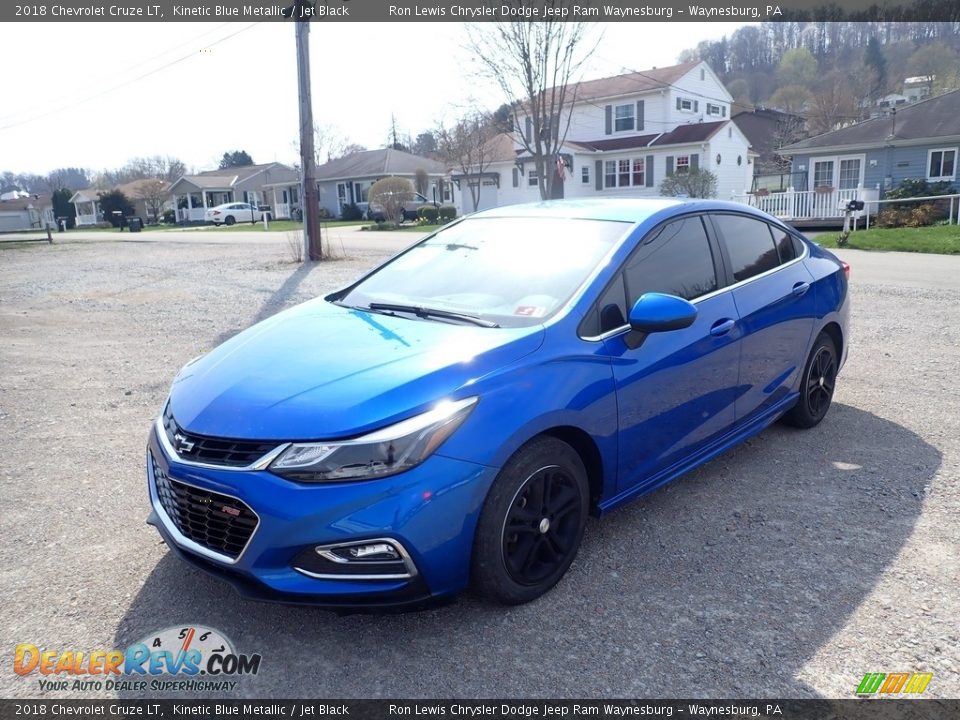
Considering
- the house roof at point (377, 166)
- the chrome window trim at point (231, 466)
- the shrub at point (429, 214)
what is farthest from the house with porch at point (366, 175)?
the chrome window trim at point (231, 466)

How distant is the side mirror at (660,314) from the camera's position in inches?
136

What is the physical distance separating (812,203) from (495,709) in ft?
89.6

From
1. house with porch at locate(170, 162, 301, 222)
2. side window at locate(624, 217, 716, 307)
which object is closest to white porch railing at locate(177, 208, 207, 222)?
house with porch at locate(170, 162, 301, 222)

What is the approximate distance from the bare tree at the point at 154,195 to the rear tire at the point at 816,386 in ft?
222

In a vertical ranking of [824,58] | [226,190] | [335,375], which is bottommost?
[335,375]

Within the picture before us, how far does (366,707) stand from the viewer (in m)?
2.59

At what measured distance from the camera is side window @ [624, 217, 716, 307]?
382 centimetres

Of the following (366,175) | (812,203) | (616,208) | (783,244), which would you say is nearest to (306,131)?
(783,244)

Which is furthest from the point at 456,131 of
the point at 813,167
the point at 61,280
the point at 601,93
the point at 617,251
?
the point at 617,251

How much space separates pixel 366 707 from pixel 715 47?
84834 mm

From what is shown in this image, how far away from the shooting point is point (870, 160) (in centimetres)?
2941

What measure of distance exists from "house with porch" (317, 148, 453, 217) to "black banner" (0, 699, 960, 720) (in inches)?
1907

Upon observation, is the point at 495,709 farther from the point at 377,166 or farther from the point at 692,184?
the point at 377,166

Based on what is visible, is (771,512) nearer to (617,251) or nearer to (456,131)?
(617,251)
